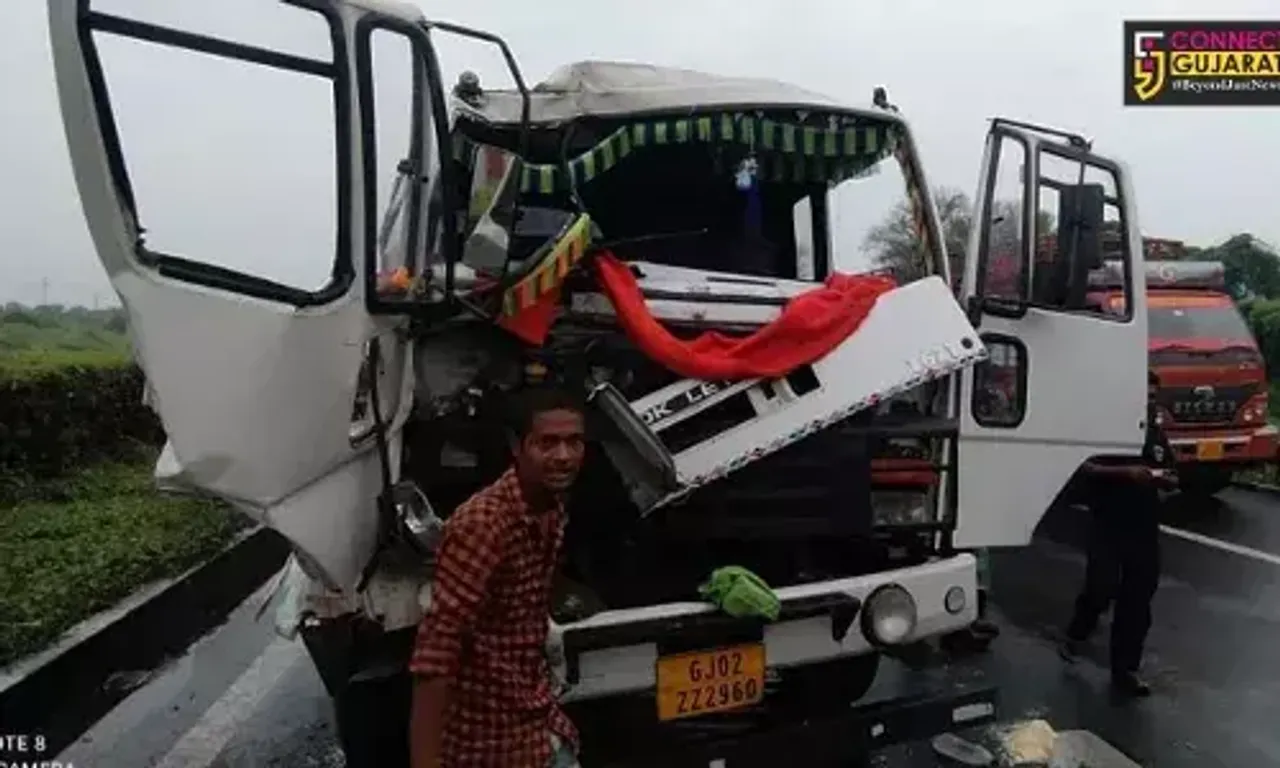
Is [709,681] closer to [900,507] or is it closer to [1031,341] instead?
[900,507]

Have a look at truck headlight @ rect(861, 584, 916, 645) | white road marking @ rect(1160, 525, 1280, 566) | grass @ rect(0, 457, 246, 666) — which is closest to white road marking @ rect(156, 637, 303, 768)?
grass @ rect(0, 457, 246, 666)

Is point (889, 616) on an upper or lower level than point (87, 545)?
upper

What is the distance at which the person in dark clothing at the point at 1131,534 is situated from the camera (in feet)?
17.5

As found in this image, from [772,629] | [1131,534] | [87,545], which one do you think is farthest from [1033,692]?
[87,545]

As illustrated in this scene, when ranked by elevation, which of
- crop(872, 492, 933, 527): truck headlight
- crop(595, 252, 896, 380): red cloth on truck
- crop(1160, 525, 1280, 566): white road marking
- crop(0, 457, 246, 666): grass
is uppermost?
crop(595, 252, 896, 380): red cloth on truck

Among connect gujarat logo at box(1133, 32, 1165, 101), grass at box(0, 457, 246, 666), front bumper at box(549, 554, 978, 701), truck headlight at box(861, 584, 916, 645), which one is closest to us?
front bumper at box(549, 554, 978, 701)

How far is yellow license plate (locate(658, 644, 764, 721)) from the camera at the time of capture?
358cm

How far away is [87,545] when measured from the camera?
732 centimetres

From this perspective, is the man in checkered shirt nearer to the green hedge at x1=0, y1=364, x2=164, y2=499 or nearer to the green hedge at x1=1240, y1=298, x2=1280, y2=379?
the green hedge at x1=0, y1=364, x2=164, y2=499

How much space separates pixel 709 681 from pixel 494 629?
4.03 feet

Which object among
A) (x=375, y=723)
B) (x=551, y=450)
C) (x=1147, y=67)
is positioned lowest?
(x=375, y=723)

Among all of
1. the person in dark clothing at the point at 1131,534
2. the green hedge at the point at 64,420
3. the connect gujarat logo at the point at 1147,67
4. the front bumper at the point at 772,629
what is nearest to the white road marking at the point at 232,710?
the front bumper at the point at 772,629

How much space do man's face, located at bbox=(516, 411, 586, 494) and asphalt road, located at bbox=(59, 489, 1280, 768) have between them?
2.55 m

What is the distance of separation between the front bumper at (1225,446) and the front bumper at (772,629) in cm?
698
